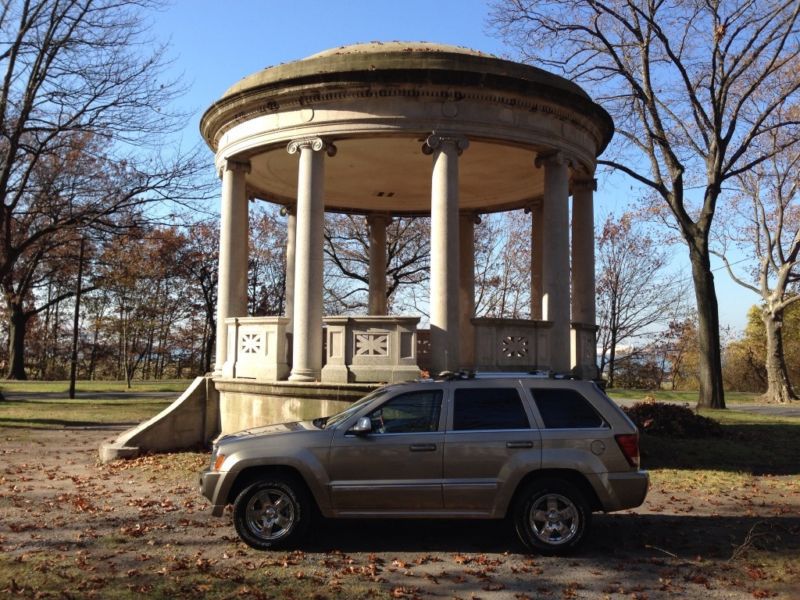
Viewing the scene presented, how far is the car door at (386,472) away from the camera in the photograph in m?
6.70

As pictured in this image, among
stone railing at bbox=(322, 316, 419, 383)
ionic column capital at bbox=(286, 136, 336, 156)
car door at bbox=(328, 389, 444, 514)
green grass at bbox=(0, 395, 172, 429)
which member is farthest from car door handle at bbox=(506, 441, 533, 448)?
green grass at bbox=(0, 395, 172, 429)

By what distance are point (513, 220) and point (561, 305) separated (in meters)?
31.6

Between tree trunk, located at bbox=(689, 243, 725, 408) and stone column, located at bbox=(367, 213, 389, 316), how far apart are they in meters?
10.5

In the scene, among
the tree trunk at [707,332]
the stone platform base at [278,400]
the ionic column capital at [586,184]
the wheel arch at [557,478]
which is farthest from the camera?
the tree trunk at [707,332]

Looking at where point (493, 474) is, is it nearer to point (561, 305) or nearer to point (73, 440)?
point (561, 305)

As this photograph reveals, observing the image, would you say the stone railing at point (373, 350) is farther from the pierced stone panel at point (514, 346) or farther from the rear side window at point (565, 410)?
the rear side window at point (565, 410)

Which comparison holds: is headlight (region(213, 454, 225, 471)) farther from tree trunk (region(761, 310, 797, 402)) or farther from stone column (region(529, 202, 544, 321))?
tree trunk (region(761, 310, 797, 402))

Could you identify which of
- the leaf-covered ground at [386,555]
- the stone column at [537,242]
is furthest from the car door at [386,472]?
the stone column at [537,242]

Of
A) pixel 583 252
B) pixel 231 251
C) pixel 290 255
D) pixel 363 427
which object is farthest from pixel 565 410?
pixel 290 255

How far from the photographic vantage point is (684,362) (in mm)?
56750

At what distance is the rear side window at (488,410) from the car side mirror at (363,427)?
829mm

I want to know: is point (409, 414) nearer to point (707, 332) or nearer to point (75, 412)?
point (75, 412)

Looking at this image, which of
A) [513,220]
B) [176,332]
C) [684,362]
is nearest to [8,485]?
[513,220]

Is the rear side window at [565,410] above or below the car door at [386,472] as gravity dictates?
above
